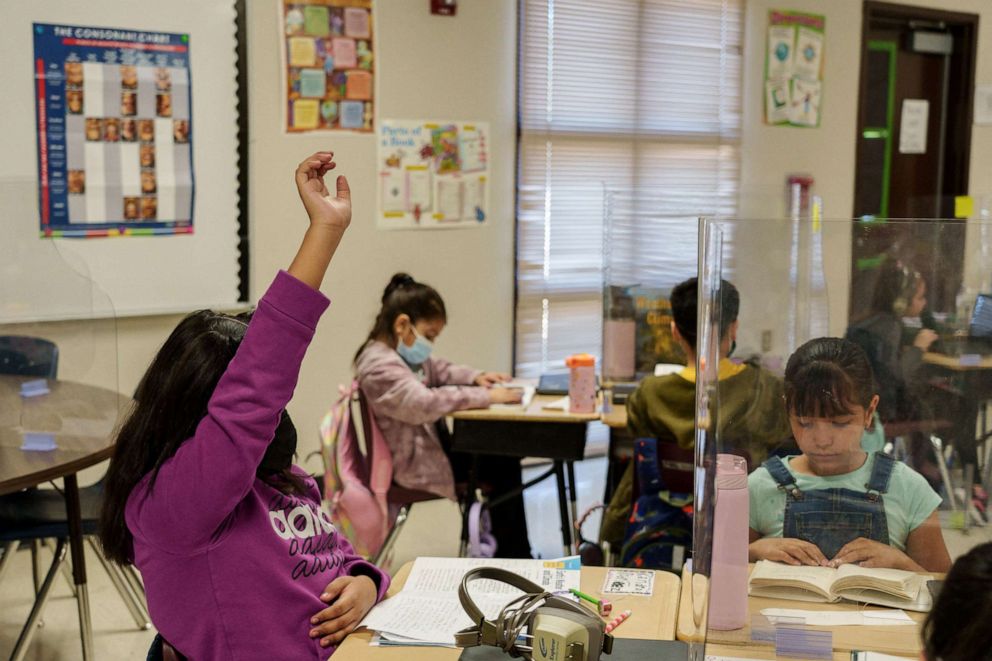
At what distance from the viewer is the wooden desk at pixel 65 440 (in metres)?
2.38

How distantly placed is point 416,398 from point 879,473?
1856 millimetres

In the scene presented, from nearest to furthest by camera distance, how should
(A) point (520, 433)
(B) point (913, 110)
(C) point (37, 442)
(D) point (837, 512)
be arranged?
(D) point (837, 512), (C) point (37, 442), (A) point (520, 433), (B) point (913, 110)

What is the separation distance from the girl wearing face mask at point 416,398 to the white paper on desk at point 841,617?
1.84 metres

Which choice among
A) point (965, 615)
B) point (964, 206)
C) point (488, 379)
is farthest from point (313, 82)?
point (964, 206)

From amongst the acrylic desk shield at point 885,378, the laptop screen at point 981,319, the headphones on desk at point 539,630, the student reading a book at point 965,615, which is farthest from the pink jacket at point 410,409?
the student reading a book at point 965,615

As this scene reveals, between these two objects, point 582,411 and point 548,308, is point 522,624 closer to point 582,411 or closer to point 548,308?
point 582,411

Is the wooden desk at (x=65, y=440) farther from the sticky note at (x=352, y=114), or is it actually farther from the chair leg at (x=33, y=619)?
the sticky note at (x=352, y=114)

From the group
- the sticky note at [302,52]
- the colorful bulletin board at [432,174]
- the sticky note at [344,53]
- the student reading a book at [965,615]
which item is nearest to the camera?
the student reading a book at [965,615]

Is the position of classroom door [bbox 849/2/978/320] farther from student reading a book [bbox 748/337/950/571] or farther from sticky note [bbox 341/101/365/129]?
student reading a book [bbox 748/337/950/571]

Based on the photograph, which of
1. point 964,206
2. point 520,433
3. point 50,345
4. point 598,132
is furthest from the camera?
point 964,206

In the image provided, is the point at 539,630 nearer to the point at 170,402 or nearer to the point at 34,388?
the point at 170,402

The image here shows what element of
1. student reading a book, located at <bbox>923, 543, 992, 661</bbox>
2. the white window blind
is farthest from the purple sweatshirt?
the white window blind

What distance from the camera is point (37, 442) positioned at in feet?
8.52

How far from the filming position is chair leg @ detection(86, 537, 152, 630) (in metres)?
3.04
